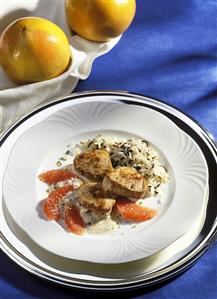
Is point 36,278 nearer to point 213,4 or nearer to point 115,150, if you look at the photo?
point 115,150

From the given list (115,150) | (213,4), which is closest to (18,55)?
(115,150)

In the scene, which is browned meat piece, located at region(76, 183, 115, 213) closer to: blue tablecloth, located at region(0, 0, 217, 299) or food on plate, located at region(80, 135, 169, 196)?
food on plate, located at region(80, 135, 169, 196)

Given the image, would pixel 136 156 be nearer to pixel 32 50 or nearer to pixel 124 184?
pixel 124 184

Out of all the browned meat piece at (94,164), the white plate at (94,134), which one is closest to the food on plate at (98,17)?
the white plate at (94,134)

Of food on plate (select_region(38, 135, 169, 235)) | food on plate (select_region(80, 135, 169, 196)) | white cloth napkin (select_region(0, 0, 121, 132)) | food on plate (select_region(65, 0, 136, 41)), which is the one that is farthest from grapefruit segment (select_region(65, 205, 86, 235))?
food on plate (select_region(65, 0, 136, 41))

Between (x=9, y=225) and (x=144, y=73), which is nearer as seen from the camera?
(x=9, y=225)

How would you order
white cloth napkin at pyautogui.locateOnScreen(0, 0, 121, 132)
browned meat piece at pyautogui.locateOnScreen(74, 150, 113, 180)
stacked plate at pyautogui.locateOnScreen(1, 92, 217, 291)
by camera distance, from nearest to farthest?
stacked plate at pyautogui.locateOnScreen(1, 92, 217, 291) → browned meat piece at pyautogui.locateOnScreen(74, 150, 113, 180) → white cloth napkin at pyautogui.locateOnScreen(0, 0, 121, 132)
